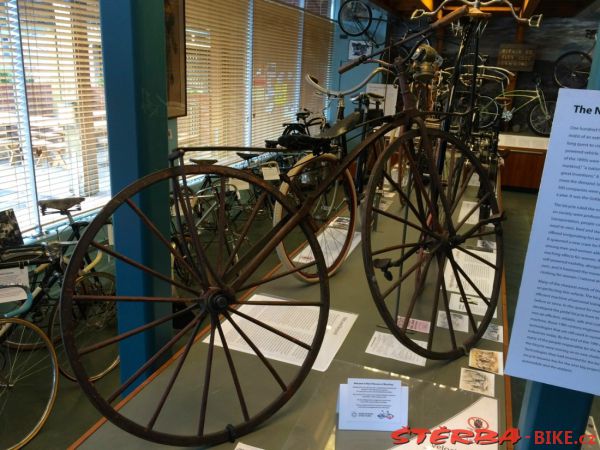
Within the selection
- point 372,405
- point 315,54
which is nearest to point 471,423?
point 372,405

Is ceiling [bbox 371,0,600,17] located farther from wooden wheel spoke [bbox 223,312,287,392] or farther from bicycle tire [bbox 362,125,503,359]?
wooden wheel spoke [bbox 223,312,287,392]

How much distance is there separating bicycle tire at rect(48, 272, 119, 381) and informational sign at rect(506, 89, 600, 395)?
87.7 inches

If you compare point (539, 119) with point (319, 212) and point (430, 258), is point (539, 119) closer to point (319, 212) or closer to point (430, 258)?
point (319, 212)

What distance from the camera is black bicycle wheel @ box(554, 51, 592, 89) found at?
7309 millimetres

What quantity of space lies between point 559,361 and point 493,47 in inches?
322

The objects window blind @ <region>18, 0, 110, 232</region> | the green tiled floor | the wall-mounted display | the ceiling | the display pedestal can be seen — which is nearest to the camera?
the wall-mounted display

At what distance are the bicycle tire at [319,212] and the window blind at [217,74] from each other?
5.97 feet

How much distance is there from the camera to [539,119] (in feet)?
25.5

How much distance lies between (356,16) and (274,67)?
83.2 inches

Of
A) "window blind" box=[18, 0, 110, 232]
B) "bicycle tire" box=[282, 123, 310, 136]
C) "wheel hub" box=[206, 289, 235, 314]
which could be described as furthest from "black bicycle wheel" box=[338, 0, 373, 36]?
"wheel hub" box=[206, 289, 235, 314]

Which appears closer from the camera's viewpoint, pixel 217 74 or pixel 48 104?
pixel 48 104

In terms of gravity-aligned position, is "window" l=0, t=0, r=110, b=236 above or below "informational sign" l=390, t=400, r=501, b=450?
above

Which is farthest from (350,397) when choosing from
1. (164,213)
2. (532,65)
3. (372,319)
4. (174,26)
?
(532,65)

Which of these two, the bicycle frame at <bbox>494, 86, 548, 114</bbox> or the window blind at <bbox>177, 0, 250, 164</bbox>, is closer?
the window blind at <bbox>177, 0, 250, 164</bbox>
